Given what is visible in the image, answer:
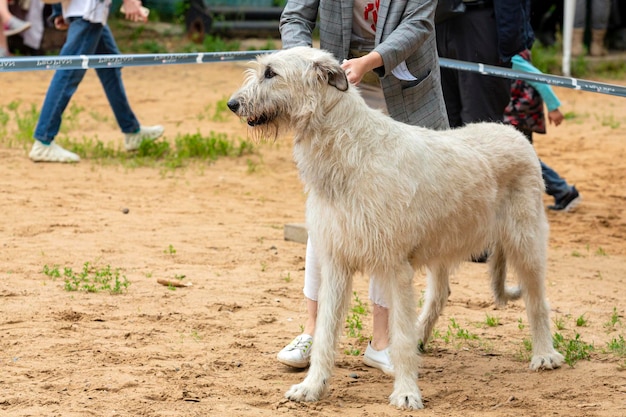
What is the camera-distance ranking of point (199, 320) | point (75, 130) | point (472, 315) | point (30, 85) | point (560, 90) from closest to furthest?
point (199, 320) → point (472, 315) → point (75, 130) → point (30, 85) → point (560, 90)

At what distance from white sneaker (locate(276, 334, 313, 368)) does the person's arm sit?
155cm

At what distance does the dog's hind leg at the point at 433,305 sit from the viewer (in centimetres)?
557

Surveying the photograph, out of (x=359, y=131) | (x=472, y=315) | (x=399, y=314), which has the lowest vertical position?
(x=472, y=315)

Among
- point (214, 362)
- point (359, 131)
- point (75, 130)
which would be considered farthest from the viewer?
point (75, 130)

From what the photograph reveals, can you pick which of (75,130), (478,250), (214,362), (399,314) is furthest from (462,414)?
(75,130)

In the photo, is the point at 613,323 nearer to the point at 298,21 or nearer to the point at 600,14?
the point at 298,21

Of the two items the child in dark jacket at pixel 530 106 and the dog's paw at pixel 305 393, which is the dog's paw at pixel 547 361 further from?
the child in dark jacket at pixel 530 106

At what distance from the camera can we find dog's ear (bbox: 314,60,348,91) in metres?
4.39

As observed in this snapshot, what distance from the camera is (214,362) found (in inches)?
202

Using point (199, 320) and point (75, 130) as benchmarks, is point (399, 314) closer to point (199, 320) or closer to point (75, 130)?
point (199, 320)

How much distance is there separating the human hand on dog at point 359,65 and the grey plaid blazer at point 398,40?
64 mm

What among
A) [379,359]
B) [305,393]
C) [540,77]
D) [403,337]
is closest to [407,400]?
[403,337]

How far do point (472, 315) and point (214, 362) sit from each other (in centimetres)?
191

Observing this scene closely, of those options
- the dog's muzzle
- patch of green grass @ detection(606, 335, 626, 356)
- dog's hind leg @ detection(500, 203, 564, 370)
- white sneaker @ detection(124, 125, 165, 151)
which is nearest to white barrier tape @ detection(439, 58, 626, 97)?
dog's hind leg @ detection(500, 203, 564, 370)
